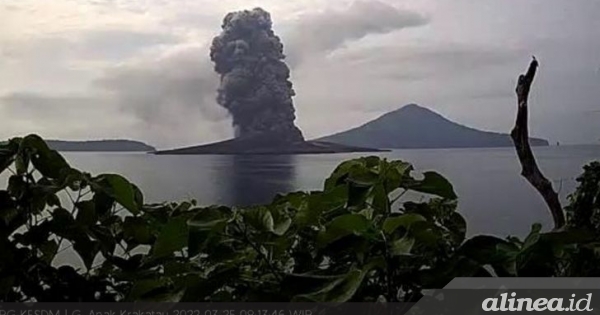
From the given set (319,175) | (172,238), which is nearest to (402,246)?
(172,238)

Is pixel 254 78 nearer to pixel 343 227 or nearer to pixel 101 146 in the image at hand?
pixel 101 146

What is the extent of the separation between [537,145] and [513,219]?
0.45ft

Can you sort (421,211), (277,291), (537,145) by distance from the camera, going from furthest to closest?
(537,145)
(421,211)
(277,291)

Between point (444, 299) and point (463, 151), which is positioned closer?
point (444, 299)

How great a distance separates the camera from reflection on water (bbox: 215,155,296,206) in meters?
1.10

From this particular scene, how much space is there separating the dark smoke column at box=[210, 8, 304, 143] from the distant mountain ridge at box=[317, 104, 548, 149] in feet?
0.31

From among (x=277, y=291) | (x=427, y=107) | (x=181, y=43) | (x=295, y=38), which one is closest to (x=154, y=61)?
(x=181, y=43)

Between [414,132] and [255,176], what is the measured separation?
305 mm

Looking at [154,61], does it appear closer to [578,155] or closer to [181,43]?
[181,43]

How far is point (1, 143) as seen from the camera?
0.43m

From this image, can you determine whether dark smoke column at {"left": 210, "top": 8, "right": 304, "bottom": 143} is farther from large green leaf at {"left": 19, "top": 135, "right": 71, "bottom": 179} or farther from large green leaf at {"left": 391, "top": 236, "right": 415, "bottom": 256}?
large green leaf at {"left": 391, "top": 236, "right": 415, "bottom": 256}

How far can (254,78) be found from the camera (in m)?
1.09

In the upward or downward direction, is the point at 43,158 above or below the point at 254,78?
below

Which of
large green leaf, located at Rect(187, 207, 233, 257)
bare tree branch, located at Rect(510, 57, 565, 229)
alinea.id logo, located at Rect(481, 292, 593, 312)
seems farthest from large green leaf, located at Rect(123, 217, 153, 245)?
bare tree branch, located at Rect(510, 57, 565, 229)
